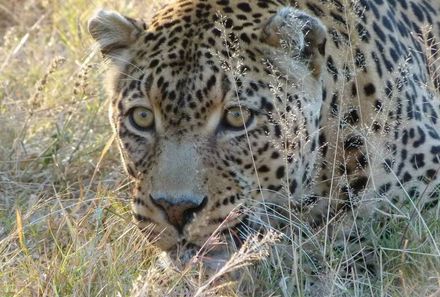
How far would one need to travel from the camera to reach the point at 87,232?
6.47 metres

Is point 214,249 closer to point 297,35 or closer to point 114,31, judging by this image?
point 297,35

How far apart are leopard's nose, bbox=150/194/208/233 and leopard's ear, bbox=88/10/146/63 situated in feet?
3.09

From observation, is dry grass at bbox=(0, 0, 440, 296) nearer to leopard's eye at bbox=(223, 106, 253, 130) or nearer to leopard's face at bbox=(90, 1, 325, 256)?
leopard's face at bbox=(90, 1, 325, 256)

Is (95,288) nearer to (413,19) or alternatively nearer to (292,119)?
(292,119)

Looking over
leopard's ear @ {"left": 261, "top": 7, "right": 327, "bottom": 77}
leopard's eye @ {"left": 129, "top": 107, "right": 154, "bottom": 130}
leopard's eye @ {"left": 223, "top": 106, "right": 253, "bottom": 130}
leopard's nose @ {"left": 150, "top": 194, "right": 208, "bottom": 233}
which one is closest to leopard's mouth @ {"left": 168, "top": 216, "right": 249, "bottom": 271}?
leopard's nose @ {"left": 150, "top": 194, "right": 208, "bottom": 233}

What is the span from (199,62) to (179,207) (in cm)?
74

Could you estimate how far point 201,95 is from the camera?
19.3 ft

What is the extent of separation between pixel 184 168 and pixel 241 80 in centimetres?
52

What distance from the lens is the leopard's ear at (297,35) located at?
5906 millimetres

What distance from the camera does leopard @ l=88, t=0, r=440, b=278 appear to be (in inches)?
Answer: 230

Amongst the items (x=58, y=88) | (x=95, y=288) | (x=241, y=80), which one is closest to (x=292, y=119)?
(x=241, y=80)

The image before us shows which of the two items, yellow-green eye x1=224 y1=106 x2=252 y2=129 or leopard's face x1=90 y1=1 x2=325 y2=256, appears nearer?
leopard's face x1=90 y1=1 x2=325 y2=256

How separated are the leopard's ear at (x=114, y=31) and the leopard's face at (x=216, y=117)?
0.32ft

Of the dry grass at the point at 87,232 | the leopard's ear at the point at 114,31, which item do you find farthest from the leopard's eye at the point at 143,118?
the dry grass at the point at 87,232
